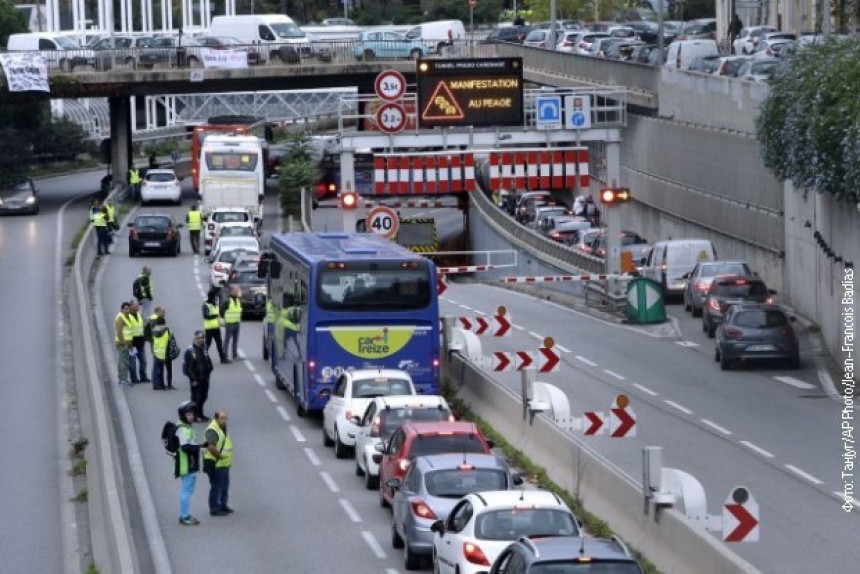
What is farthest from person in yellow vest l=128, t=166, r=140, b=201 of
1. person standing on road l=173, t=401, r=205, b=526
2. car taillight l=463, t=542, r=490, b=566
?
car taillight l=463, t=542, r=490, b=566

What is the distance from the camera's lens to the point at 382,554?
70.5 feet

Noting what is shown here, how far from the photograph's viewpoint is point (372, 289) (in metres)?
30.3

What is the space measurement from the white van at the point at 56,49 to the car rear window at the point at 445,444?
6163 centimetres

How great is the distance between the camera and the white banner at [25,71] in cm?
7881

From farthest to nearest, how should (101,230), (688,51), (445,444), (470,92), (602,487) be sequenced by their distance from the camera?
1. (688,51)
2. (101,230)
3. (470,92)
4. (445,444)
5. (602,487)

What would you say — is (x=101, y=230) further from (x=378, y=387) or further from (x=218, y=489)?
(x=218, y=489)

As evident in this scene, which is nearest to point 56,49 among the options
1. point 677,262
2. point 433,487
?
point 677,262

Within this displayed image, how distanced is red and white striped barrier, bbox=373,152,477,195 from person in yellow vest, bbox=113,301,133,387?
514 inches

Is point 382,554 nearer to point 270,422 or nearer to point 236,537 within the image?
point 236,537

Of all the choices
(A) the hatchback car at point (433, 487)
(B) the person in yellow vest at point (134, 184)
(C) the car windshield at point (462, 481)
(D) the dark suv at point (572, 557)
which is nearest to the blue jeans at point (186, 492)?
(A) the hatchback car at point (433, 487)

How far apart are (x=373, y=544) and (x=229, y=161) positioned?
159ft

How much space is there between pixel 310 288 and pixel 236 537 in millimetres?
8064

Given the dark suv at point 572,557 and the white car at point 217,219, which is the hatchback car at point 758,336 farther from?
the white car at point 217,219

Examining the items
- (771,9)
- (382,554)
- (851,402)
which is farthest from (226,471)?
(771,9)
